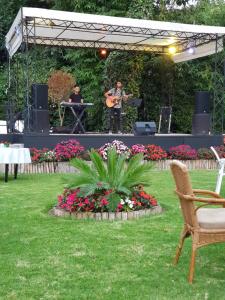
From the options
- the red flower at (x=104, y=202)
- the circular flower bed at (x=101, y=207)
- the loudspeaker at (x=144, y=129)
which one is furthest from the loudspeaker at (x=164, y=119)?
the red flower at (x=104, y=202)

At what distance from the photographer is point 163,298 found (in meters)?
3.09

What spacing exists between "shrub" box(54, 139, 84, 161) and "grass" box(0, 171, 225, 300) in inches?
160

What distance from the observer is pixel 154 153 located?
10844 mm

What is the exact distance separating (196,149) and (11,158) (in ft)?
17.1

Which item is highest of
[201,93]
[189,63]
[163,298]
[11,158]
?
[189,63]

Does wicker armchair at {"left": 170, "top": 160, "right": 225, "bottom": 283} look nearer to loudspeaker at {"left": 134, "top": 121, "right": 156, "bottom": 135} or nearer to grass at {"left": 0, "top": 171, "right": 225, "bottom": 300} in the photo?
grass at {"left": 0, "top": 171, "right": 225, "bottom": 300}

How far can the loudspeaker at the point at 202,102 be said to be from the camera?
12.2m

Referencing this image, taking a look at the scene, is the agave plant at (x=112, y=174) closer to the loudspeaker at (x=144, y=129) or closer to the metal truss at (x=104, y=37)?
the metal truss at (x=104, y=37)

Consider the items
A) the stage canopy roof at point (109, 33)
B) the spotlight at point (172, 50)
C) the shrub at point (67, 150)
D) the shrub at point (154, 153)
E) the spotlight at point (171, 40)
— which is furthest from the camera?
the spotlight at point (172, 50)

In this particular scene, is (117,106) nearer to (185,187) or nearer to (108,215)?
(108,215)

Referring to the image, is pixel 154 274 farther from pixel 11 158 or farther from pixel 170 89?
pixel 170 89

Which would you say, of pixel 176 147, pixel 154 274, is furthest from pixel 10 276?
pixel 176 147

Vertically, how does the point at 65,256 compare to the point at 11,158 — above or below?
below

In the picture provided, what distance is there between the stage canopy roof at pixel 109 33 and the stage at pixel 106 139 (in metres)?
2.14
